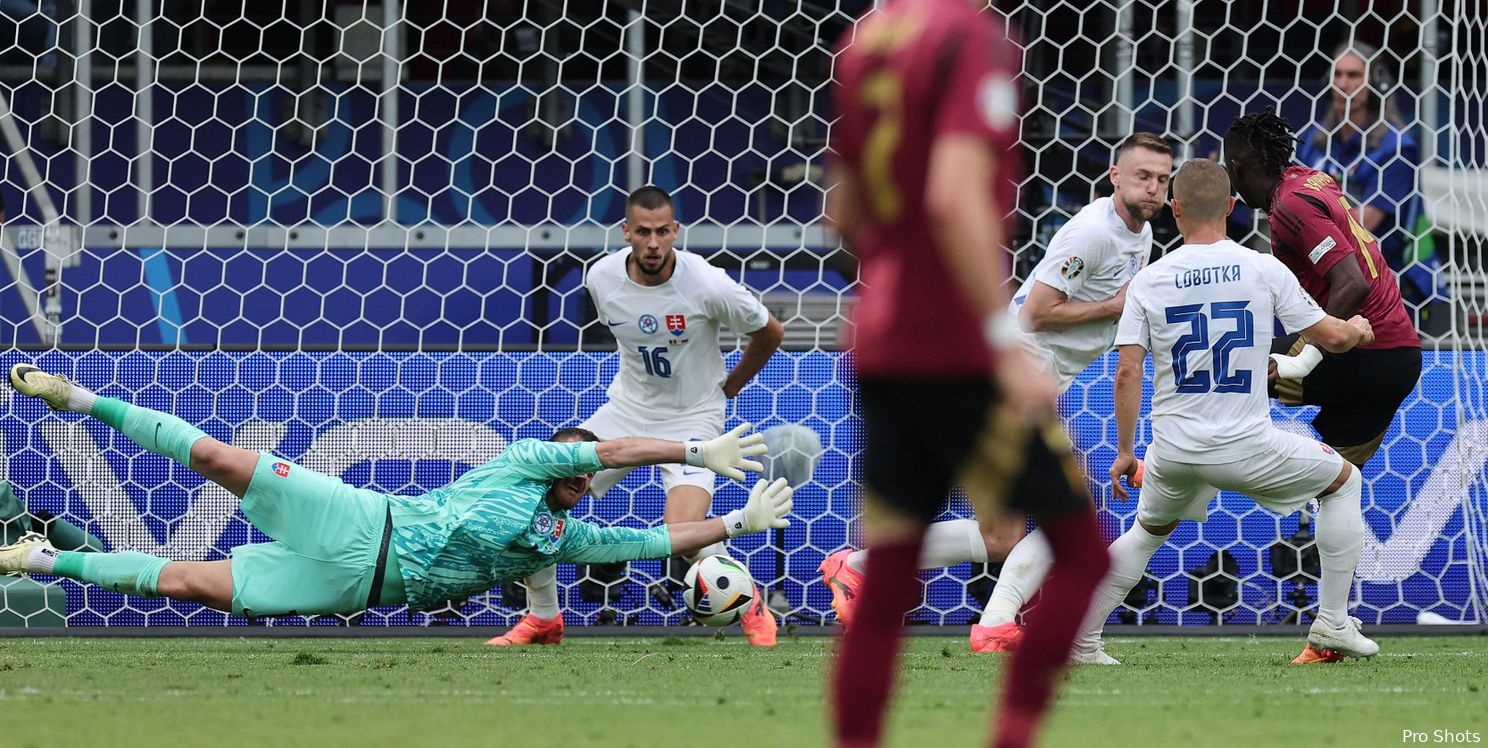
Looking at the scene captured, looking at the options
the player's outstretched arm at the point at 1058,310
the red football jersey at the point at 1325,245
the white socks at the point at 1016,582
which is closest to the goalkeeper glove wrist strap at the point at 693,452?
the white socks at the point at 1016,582

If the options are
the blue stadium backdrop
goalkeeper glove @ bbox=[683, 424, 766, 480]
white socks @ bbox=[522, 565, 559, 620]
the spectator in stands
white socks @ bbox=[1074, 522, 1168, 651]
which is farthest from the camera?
the spectator in stands

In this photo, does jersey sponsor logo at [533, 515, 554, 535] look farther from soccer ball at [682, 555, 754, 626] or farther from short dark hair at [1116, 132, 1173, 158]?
short dark hair at [1116, 132, 1173, 158]

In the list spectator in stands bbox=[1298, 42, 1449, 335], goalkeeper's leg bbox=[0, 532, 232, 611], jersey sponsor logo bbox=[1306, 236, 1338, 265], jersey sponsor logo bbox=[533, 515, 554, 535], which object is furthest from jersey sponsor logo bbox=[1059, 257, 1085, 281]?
goalkeeper's leg bbox=[0, 532, 232, 611]

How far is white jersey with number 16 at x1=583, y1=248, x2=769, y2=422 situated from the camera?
673cm

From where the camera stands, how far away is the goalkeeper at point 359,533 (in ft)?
18.4

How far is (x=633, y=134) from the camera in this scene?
8727mm

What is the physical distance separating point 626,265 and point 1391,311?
9.11 feet

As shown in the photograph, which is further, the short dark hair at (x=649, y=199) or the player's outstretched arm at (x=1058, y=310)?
the short dark hair at (x=649, y=199)

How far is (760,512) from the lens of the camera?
5883mm

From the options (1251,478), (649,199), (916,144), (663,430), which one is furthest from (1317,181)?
(916,144)

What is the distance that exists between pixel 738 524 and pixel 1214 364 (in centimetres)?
169

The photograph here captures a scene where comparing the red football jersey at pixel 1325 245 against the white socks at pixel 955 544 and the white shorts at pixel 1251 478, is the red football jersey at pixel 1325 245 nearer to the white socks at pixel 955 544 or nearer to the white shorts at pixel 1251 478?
the white shorts at pixel 1251 478

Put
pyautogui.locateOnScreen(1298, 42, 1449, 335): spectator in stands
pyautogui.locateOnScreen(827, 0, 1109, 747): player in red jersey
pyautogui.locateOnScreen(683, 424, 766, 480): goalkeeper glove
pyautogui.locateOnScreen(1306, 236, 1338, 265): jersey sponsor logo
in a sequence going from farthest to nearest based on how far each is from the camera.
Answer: pyautogui.locateOnScreen(1298, 42, 1449, 335): spectator in stands
pyautogui.locateOnScreen(683, 424, 766, 480): goalkeeper glove
pyautogui.locateOnScreen(1306, 236, 1338, 265): jersey sponsor logo
pyautogui.locateOnScreen(827, 0, 1109, 747): player in red jersey

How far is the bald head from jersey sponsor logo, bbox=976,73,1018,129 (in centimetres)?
259
